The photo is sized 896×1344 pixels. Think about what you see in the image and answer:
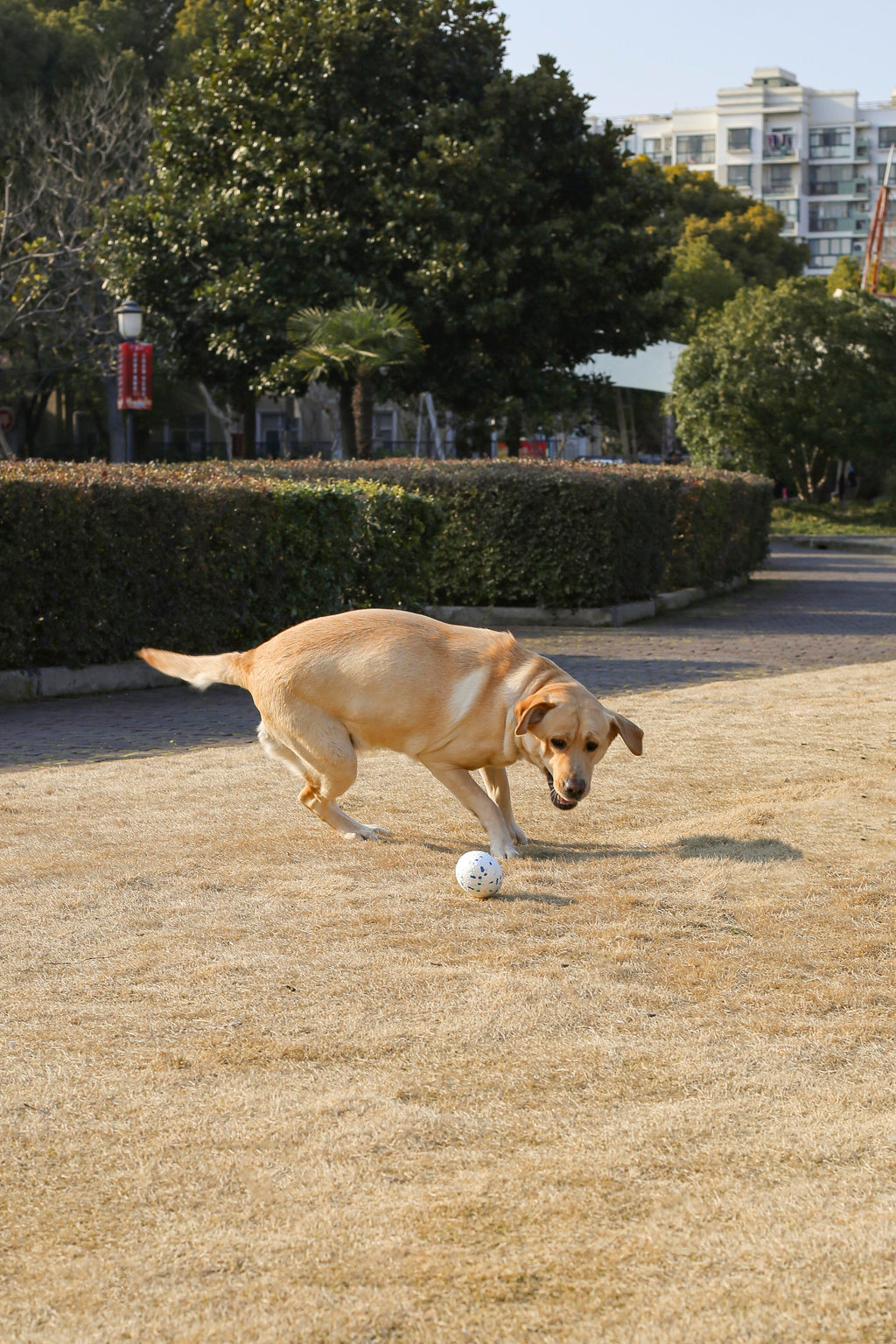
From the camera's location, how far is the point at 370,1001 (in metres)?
4.10

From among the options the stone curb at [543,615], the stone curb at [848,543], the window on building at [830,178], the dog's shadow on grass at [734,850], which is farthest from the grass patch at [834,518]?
the window on building at [830,178]

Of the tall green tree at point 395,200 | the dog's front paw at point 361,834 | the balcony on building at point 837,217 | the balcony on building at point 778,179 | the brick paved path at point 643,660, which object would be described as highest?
the balcony on building at point 778,179

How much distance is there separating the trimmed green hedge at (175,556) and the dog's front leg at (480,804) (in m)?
5.29

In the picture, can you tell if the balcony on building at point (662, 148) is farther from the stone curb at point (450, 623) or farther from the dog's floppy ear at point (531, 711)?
the dog's floppy ear at point (531, 711)

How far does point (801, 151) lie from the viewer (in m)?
144

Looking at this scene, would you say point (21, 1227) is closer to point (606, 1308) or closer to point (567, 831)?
point (606, 1308)

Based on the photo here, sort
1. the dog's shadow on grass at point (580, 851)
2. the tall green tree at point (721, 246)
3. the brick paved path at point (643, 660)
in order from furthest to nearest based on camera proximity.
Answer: the tall green tree at point (721, 246)
the brick paved path at point (643, 660)
the dog's shadow on grass at point (580, 851)

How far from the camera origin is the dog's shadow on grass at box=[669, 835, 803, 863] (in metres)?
5.73

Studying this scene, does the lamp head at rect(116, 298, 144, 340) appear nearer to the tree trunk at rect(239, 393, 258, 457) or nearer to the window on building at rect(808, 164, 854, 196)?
the tree trunk at rect(239, 393, 258, 457)

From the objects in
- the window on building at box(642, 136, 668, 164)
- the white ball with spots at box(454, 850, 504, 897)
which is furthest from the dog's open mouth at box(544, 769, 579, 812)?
the window on building at box(642, 136, 668, 164)

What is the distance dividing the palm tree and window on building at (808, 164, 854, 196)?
137 metres

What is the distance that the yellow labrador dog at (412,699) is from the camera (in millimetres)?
5559

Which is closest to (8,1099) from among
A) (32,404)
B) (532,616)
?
(532,616)

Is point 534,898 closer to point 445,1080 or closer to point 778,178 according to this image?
point 445,1080
